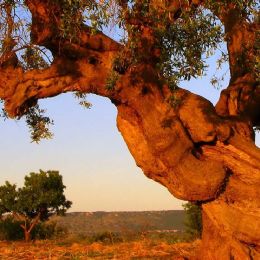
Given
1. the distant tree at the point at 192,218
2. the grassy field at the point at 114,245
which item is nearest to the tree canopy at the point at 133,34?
the grassy field at the point at 114,245

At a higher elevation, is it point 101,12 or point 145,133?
point 101,12

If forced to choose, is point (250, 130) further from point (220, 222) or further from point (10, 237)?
point (10, 237)

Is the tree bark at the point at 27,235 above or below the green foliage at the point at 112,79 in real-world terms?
below

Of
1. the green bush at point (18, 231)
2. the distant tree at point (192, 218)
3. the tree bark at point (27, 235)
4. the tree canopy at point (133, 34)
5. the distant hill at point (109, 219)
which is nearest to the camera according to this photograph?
the tree canopy at point (133, 34)

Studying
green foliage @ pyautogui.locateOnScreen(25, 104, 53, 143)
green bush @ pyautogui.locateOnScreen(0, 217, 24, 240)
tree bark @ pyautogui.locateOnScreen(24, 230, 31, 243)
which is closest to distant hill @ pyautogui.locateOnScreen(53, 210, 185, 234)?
green bush @ pyautogui.locateOnScreen(0, 217, 24, 240)

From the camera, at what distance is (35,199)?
105ft

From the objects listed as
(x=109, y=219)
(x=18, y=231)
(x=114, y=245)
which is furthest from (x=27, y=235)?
(x=109, y=219)

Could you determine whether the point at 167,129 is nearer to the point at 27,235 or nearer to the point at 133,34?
the point at 133,34

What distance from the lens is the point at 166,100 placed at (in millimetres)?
9961

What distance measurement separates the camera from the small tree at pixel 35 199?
3188cm

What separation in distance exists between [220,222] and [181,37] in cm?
372

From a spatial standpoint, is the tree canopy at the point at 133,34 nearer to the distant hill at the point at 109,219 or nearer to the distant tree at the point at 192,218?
the distant tree at the point at 192,218

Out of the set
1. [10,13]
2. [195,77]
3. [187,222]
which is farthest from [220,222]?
[187,222]

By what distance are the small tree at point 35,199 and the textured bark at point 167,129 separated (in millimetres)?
22184
